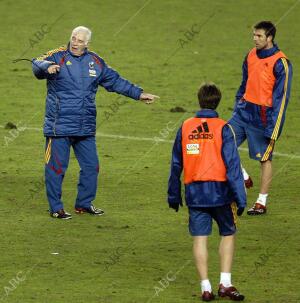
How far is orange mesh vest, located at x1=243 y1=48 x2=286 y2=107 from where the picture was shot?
16.0 metres

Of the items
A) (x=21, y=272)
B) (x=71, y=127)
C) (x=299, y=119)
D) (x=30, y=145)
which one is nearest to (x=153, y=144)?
(x=30, y=145)

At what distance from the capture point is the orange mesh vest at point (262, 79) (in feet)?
52.5

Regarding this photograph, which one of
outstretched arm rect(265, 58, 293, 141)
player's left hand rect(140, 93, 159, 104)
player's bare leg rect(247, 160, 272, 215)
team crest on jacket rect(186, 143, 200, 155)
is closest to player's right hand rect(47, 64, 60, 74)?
player's left hand rect(140, 93, 159, 104)

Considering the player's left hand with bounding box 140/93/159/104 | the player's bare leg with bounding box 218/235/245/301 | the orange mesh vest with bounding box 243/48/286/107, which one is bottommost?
the player's bare leg with bounding box 218/235/245/301

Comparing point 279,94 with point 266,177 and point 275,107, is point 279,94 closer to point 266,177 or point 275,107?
point 275,107

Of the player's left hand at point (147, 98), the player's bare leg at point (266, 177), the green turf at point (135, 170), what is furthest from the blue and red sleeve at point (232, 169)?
the player's bare leg at point (266, 177)

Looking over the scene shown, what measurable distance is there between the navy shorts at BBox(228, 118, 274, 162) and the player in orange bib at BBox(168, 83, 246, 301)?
3605 mm

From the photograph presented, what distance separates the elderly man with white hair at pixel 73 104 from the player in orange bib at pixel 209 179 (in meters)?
3.18

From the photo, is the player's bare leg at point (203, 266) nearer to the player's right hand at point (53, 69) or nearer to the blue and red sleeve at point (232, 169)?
the blue and red sleeve at point (232, 169)

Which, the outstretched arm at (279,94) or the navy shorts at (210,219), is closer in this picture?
the navy shorts at (210,219)

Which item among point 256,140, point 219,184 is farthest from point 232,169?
point 256,140

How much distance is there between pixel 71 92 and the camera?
51.3 feet

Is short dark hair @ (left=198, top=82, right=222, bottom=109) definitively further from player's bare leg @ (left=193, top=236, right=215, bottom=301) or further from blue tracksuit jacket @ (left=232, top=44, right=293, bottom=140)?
blue tracksuit jacket @ (left=232, top=44, right=293, bottom=140)

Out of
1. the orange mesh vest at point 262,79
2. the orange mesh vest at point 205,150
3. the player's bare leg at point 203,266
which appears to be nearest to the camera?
the player's bare leg at point 203,266
